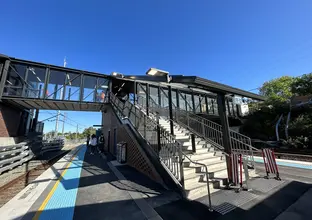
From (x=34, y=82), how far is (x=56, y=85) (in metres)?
1.55

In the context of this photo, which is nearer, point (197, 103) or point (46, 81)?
point (46, 81)

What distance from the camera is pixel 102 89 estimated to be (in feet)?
40.4

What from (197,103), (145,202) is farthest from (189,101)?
(145,202)

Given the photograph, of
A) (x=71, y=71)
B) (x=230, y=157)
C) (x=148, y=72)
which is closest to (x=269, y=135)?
(x=230, y=157)

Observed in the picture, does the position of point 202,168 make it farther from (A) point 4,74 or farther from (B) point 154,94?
(A) point 4,74

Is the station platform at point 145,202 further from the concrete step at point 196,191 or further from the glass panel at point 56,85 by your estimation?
the glass panel at point 56,85

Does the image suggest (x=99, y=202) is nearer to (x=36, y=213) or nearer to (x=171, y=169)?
(x=36, y=213)

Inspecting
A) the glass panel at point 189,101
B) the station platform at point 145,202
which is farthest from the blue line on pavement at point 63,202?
the glass panel at point 189,101

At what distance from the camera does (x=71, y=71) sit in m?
11.1

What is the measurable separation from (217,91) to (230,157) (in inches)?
80.9

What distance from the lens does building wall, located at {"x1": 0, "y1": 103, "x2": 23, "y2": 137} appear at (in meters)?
9.00

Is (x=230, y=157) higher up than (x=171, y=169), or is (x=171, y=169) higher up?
(x=230, y=157)

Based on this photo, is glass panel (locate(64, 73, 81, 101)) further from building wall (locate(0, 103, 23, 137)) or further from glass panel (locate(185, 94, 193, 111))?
glass panel (locate(185, 94, 193, 111))

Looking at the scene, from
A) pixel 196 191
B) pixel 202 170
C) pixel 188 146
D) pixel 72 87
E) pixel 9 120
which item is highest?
pixel 72 87
